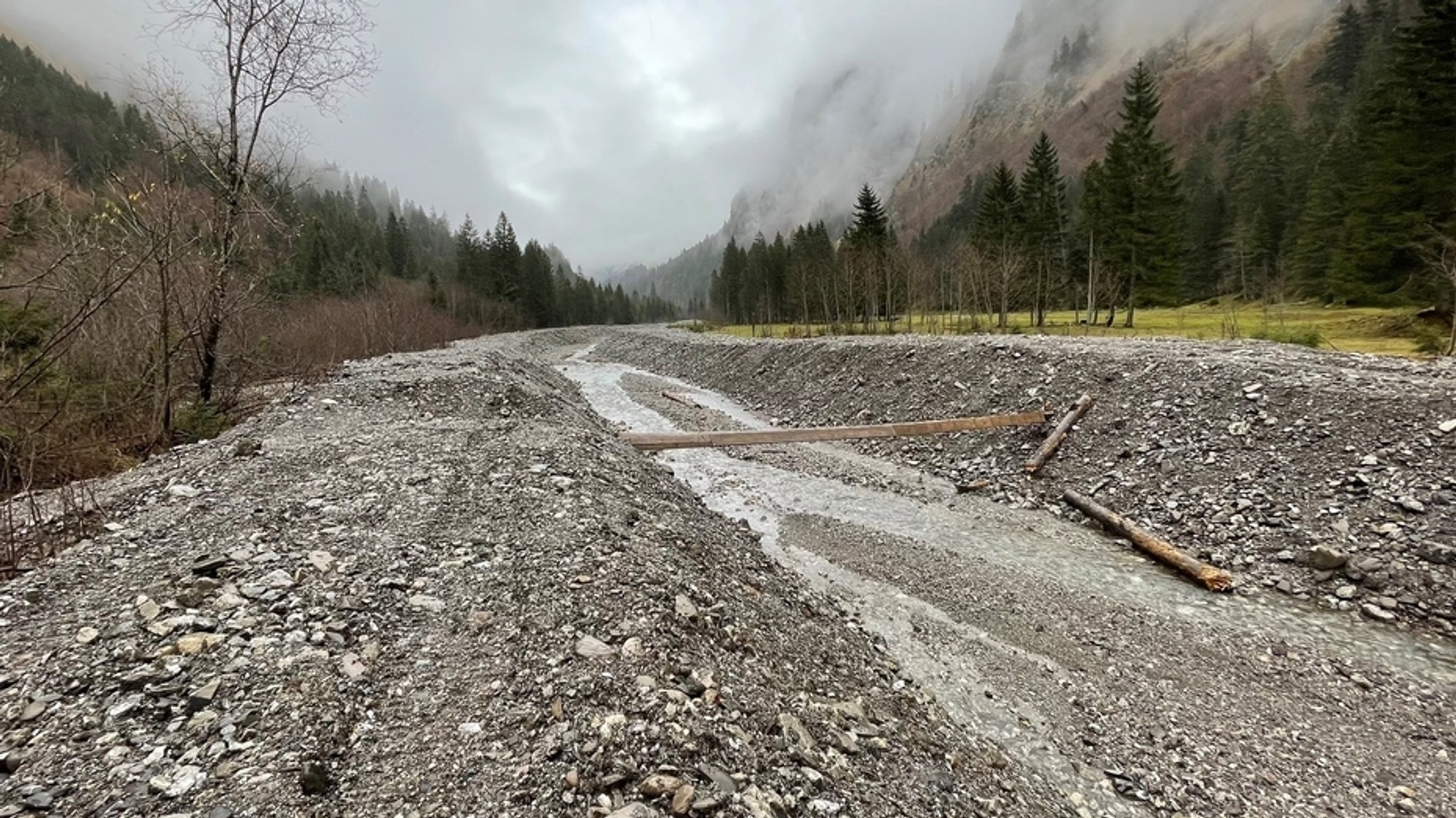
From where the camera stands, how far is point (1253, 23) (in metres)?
133

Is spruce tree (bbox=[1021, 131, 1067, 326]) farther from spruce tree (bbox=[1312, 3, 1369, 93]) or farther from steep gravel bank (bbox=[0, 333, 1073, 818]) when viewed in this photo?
spruce tree (bbox=[1312, 3, 1369, 93])

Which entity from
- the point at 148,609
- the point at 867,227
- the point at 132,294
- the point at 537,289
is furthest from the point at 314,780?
the point at 537,289

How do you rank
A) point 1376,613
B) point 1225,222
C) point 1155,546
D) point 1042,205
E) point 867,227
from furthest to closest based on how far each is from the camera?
point 1225,222 → point 867,227 → point 1042,205 → point 1155,546 → point 1376,613

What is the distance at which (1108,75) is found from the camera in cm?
16000

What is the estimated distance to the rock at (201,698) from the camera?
3.78m

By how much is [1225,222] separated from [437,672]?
81.8m

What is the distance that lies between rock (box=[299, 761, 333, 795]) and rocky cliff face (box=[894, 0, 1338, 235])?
135m

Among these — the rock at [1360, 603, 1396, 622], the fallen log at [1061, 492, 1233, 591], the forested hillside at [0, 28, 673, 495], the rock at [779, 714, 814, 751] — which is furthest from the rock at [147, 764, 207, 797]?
the rock at [1360, 603, 1396, 622]

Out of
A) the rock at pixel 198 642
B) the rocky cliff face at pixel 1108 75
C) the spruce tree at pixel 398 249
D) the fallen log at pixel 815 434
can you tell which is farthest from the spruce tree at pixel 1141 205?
the spruce tree at pixel 398 249

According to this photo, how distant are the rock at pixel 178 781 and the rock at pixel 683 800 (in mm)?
2792

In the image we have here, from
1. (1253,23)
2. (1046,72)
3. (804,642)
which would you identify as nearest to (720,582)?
(804,642)

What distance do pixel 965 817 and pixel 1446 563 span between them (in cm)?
903

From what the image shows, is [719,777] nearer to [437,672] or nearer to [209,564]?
[437,672]

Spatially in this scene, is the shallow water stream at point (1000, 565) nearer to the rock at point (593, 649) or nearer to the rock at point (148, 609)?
the rock at point (593, 649)
